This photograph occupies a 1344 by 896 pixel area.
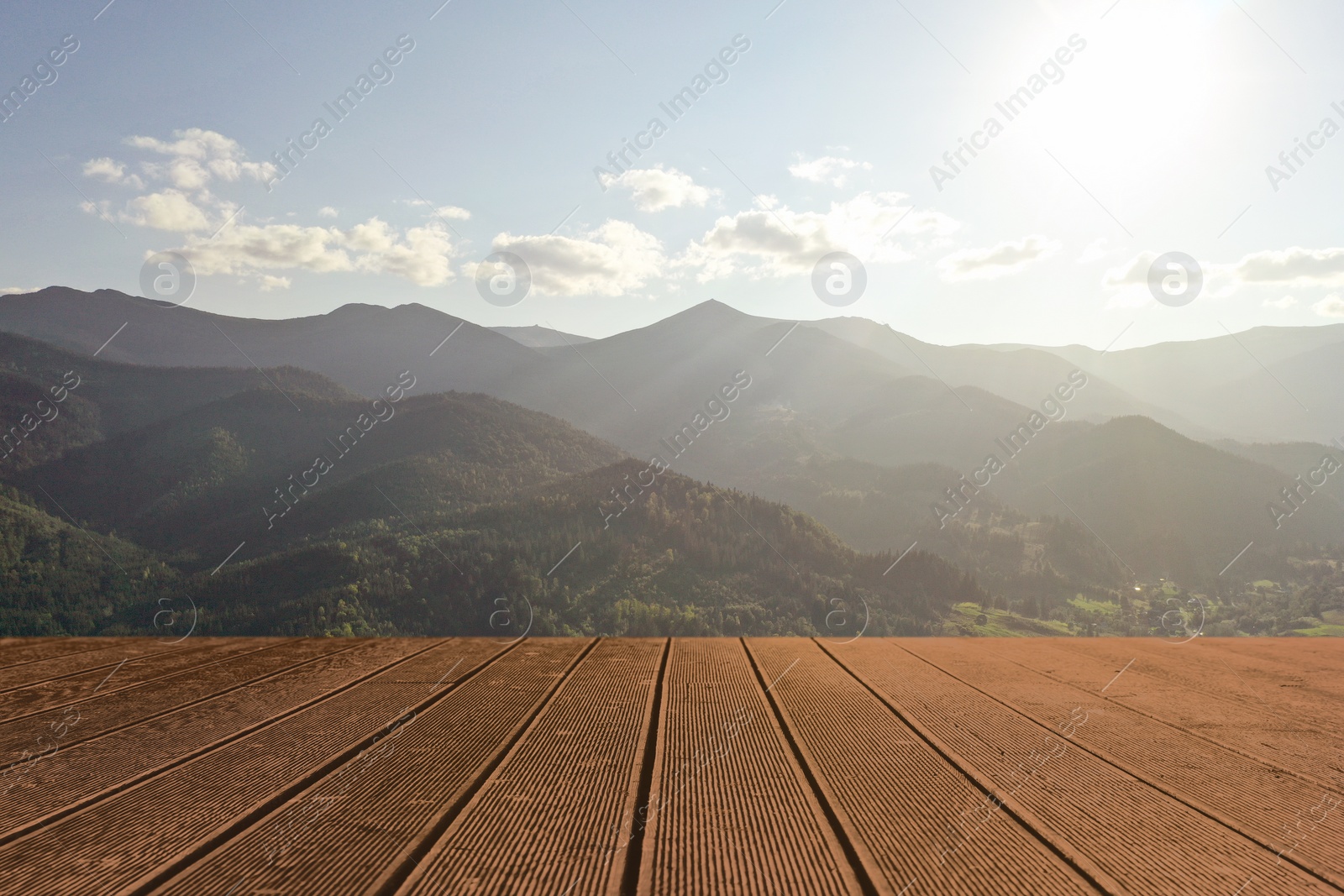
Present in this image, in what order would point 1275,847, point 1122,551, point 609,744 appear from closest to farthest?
point 1275,847
point 609,744
point 1122,551

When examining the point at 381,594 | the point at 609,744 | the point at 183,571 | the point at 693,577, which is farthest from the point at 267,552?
the point at 609,744

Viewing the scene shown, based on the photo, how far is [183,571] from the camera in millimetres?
77250

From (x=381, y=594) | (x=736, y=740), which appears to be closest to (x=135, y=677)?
(x=736, y=740)

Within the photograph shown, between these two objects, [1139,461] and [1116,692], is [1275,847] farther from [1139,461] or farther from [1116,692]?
[1139,461]

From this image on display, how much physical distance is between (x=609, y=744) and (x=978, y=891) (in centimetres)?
379

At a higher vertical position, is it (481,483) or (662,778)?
(481,483)

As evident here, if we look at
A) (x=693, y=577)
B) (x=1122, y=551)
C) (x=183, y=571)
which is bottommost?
(x=1122, y=551)

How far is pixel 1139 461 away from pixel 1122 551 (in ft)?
117

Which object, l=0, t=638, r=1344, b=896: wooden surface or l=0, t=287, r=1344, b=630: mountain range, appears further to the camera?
l=0, t=287, r=1344, b=630: mountain range

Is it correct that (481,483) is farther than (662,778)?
Yes

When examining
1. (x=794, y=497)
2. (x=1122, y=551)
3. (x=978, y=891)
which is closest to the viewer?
(x=978, y=891)

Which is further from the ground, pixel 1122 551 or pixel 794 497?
pixel 794 497

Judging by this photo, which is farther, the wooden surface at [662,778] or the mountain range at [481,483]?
the mountain range at [481,483]

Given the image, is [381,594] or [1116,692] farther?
[381,594]
